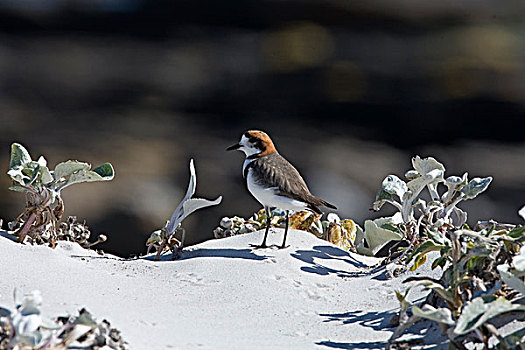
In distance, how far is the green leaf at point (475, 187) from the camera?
1.91 meters

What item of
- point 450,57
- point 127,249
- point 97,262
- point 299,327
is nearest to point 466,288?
point 299,327

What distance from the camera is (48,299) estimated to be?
4.34ft

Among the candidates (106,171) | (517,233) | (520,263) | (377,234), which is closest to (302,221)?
(377,234)

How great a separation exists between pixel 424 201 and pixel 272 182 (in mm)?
587

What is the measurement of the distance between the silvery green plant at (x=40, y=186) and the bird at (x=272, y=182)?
685 millimetres

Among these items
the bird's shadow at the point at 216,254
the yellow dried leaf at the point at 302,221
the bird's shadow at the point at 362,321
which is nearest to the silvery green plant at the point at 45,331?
the bird's shadow at the point at 362,321

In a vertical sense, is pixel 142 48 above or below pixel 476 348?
above

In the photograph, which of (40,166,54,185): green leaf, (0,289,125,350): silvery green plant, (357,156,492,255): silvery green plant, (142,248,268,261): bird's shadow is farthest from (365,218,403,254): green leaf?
(0,289,125,350): silvery green plant

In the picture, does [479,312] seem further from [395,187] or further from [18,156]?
[18,156]

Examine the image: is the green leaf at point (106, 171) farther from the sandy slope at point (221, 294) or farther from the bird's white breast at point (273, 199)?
the bird's white breast at point (273, 199)

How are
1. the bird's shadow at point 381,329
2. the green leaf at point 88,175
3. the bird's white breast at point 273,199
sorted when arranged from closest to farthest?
the bird's shadow at point 381,329 < the green leaf at point 88,175 < the bird's white breast at point 273,199

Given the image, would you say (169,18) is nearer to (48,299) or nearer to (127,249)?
(127,249)

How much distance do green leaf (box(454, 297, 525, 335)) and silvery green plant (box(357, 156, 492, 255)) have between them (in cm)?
79

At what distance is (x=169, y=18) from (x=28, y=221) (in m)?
3.40
